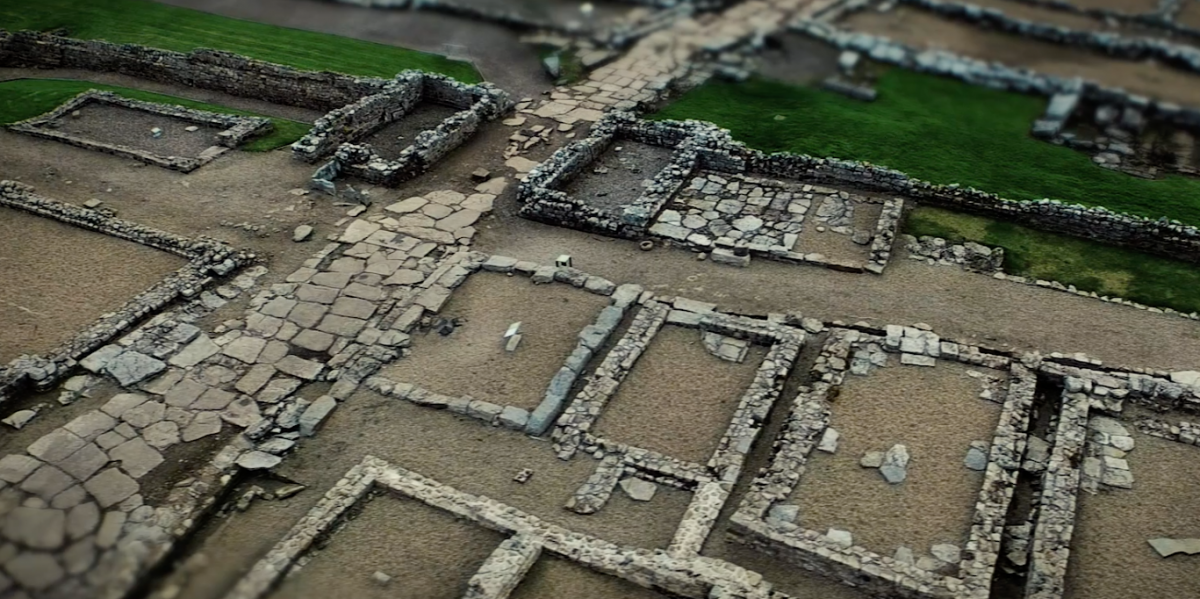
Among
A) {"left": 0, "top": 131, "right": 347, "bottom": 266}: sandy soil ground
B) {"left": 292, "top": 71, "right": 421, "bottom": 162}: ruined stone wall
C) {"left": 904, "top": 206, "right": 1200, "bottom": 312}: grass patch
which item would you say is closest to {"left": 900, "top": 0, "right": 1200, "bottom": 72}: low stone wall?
{"left": 904, "top": 206, "right": 1200, "bottom": 312}: grass patch

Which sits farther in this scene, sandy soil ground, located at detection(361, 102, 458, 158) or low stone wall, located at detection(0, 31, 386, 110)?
low stone wall, located at detection(0, 31, 386, 110)

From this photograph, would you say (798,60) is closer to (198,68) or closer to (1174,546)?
(198,68)

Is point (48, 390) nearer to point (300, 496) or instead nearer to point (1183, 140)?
point (300, 496)

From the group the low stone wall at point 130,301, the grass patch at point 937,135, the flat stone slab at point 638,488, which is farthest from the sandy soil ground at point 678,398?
the grass patch at point 937,135

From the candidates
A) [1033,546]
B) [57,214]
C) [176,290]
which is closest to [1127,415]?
[1033,546]

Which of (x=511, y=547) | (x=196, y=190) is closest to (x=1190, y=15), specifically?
(x=511, y=547)

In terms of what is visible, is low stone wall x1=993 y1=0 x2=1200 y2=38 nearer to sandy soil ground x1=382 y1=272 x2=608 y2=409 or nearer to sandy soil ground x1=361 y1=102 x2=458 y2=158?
sandy soil ground x1=361 y1=102 x2=458 y2=158
